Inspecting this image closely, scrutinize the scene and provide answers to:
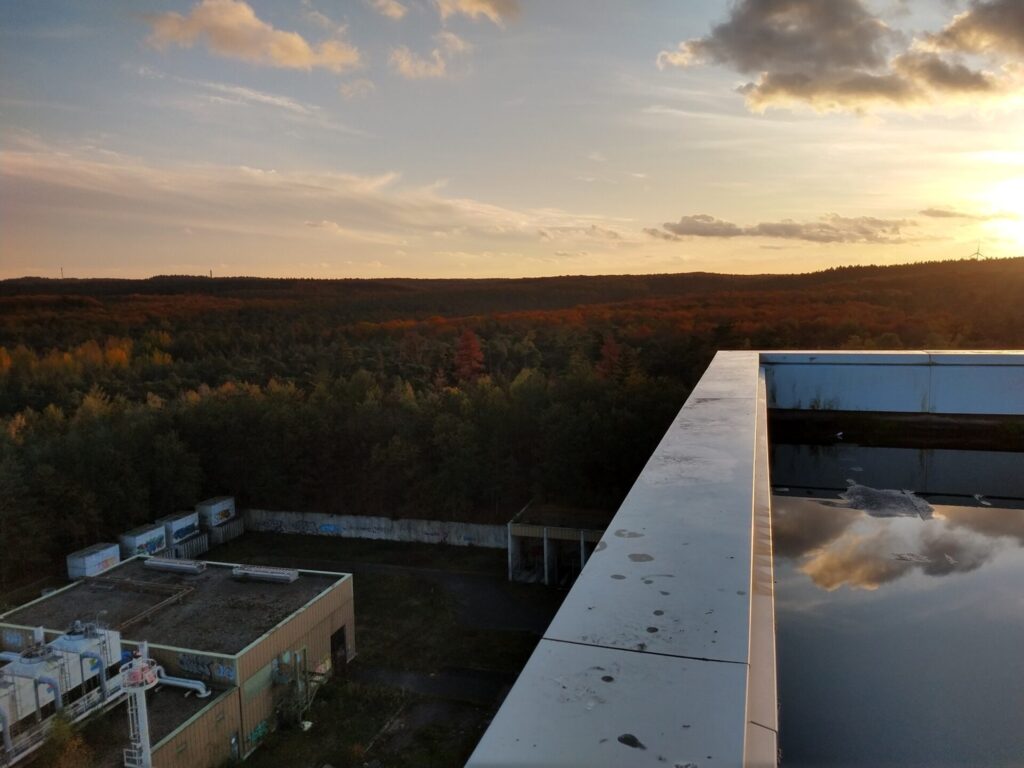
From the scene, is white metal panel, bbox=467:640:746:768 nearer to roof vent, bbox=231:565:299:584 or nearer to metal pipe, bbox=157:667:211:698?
metal pipe, bbox=157:667:211:698

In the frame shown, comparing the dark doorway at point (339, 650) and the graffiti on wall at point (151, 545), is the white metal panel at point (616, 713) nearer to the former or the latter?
the dark doorway at point (339, 650)

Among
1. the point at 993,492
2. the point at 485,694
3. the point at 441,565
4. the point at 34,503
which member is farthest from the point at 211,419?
the point at 993,492

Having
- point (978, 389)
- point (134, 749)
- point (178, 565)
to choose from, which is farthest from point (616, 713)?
point (178, 565)

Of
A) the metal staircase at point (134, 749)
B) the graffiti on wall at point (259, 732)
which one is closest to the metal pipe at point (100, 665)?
the metal staircase at point (134, 749)

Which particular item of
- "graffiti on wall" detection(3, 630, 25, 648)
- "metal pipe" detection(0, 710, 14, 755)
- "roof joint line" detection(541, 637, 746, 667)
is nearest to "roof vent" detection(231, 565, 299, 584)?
"graffiti on wall" detection(3, 630, 25, 648)

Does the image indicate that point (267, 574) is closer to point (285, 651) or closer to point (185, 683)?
point (285, 651)

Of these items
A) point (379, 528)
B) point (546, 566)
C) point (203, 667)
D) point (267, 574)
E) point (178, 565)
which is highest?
point (267, 574)
